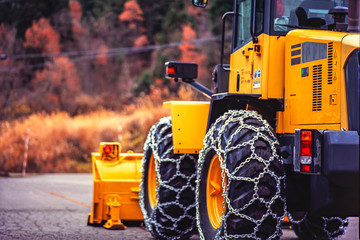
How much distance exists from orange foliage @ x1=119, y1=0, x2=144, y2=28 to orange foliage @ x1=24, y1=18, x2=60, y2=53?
10.9 metres

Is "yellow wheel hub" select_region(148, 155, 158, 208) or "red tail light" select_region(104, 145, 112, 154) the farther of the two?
"red tail light" select_region(104, 145, 112, 154)

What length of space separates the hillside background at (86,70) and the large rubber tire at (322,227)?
13.9m

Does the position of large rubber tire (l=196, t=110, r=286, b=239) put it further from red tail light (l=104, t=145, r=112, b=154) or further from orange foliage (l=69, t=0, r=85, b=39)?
orange foliage (l=69, t=0, r=85, b=39)

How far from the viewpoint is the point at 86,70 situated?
5916cm

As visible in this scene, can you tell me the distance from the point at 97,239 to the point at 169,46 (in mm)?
40467

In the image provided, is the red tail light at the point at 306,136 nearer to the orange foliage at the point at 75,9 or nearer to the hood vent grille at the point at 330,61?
the hood vent grille at the point at 330,61

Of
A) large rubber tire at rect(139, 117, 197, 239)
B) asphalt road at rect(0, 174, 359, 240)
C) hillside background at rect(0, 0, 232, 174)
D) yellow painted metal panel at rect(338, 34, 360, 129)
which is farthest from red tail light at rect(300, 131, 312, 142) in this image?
hillside background at rect(0, 0, 232, 174)

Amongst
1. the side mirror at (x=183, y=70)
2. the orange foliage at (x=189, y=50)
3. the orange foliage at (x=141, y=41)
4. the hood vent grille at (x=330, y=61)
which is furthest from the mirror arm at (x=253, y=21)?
the orange foliage at (x=141, y=41)

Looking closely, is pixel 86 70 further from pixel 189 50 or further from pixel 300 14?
pixel 300 14

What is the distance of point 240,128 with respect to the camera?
21.6 ft

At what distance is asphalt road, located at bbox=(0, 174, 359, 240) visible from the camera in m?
9.01

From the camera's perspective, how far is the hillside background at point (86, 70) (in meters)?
23.6

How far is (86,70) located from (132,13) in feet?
20.3

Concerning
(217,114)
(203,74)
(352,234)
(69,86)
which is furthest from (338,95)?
(69,86)
